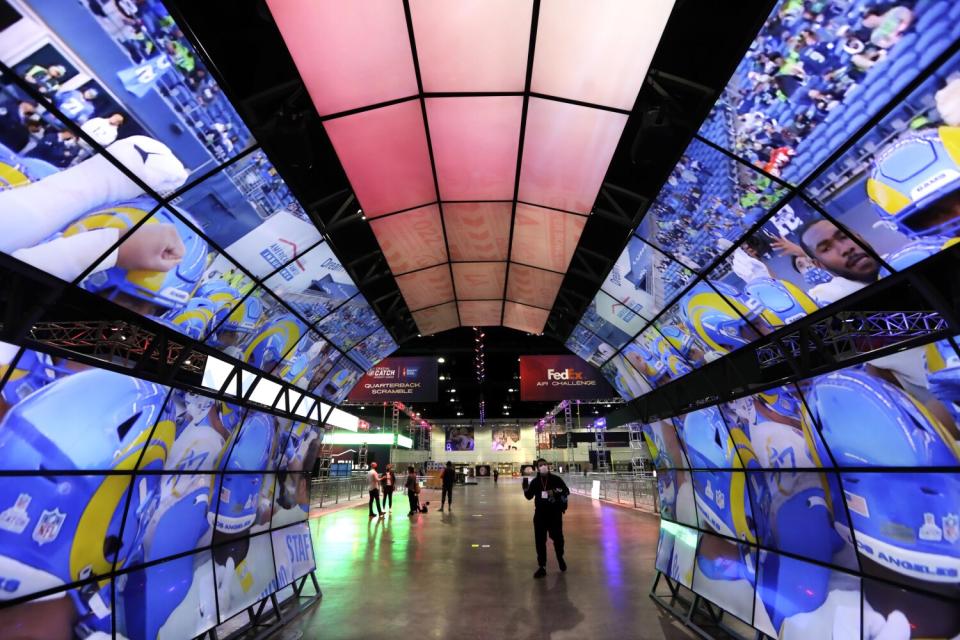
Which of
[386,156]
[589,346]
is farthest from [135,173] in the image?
[589,346]

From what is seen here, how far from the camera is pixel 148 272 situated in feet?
13.1

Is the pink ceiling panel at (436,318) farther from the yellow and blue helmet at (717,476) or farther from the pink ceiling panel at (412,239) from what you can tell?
the yellow and blue helmet at (717,476)

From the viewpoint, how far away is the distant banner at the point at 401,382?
1684cm

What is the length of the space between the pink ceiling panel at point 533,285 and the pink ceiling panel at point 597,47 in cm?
380

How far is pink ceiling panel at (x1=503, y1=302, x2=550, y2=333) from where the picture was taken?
9594mm

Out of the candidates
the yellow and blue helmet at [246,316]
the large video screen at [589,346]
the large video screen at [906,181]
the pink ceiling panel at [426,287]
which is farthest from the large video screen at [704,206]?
the yellow and blue helmet at [246,316]

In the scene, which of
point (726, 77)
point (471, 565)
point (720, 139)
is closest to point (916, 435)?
point (720, 139)

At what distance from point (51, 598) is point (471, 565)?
24.7 ft

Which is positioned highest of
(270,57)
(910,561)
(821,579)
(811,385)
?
(270,57)

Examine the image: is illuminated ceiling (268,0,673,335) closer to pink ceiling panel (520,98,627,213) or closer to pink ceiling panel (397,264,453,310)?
pink ceiling panel (520,98,627,213)

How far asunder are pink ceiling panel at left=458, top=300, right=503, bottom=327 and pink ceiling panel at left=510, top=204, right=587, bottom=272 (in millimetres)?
2255

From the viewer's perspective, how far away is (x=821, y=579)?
4609 mm

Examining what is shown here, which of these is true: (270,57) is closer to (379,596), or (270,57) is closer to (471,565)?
(379,596)

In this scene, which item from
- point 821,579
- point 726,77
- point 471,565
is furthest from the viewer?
point 471,565
